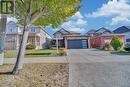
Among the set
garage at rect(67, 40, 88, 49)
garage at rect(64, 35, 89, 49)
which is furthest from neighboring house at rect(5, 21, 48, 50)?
garage at rect(67, 40, 88, 49)

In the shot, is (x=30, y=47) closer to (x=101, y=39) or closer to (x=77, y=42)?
(x=77, y=42)

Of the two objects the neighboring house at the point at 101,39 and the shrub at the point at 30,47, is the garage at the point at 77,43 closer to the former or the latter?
the neighboring house at the point at 101,39

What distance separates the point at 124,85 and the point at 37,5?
665 centimetres

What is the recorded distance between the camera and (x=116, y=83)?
9.23 meters

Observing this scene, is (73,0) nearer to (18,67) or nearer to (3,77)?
(18,67)

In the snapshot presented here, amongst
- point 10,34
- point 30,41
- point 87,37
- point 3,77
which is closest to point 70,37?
point 87,37

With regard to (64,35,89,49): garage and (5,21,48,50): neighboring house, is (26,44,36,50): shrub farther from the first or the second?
(64,35,89,49): garage

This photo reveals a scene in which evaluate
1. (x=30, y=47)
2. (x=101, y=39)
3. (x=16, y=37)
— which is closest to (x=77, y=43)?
(x=101, y=39)

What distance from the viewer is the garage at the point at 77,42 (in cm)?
5777

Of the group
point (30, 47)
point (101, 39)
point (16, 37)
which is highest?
point (16, 37)

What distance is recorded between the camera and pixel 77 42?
5859 cm

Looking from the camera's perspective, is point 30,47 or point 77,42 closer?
point 30,47

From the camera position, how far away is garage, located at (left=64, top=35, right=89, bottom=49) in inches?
2274

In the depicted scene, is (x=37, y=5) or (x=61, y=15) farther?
(x=61, y=15)
